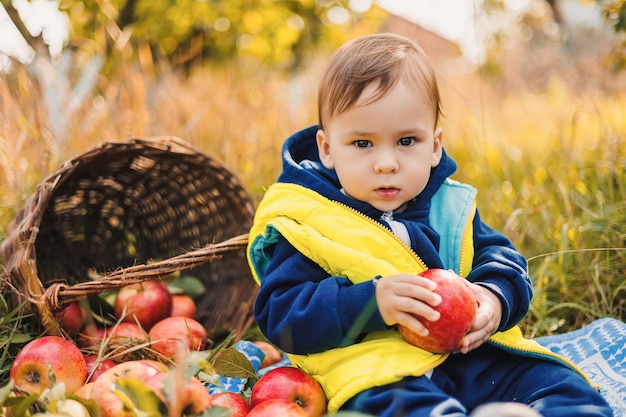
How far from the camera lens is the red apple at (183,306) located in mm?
2799

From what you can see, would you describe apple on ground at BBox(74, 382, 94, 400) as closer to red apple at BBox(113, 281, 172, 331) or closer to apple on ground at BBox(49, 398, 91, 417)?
apple on ground at BBox(49, 398, 91, 417)

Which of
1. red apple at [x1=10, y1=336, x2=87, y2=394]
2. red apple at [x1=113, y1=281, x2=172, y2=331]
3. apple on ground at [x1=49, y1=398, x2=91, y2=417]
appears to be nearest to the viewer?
apple on ground at [x1=49, y1=398, x2=91, y2=417]

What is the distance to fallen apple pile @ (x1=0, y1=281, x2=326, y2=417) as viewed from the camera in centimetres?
150

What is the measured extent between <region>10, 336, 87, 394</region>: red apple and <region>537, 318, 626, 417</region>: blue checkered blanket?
5.42 ft

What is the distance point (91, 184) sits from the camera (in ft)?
10.1

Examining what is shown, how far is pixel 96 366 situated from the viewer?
214cm

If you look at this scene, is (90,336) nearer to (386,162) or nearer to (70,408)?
(70,408)

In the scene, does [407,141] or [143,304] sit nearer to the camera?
[407,141]

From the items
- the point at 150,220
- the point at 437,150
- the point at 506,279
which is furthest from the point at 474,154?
the point at 506,279

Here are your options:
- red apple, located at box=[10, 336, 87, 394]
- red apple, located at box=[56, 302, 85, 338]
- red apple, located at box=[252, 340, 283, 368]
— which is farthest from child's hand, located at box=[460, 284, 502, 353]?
red apple, located at box=[56, 302, 85, 338]

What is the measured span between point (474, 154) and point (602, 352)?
2.67 meters

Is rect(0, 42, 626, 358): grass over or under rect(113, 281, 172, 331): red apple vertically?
over

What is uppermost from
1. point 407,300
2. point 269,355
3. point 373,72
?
point 373,72

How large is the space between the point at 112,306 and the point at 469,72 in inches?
237
